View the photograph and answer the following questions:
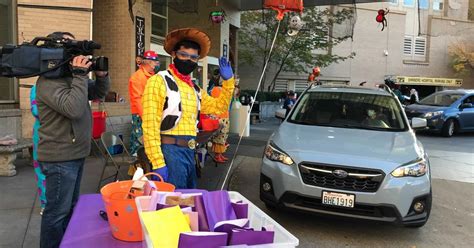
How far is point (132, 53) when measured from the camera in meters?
9.57

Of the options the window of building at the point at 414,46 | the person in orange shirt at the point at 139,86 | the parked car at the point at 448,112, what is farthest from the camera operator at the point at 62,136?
the window of building at the point at 414,46

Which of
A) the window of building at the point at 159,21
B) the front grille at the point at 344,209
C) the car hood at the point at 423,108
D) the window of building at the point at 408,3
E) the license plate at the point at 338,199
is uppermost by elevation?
the window of building at the point at 408,3

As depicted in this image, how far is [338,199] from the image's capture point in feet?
14.0

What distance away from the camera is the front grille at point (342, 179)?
4.26 metres

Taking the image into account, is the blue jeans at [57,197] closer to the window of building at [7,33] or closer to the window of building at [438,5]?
the window of building at [7,33]

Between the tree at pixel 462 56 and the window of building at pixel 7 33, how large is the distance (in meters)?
27.0

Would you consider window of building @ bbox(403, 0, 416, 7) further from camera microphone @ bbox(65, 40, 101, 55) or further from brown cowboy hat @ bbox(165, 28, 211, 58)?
camera microphone @ bbox(65, 40, 101, 55)

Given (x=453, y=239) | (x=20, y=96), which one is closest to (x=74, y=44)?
(x=453, y=239)

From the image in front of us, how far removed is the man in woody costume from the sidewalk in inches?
64.3

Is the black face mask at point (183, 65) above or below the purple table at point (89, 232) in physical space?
above

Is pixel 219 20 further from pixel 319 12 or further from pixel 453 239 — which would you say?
pixel 453 239

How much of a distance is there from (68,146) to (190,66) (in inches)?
43.1

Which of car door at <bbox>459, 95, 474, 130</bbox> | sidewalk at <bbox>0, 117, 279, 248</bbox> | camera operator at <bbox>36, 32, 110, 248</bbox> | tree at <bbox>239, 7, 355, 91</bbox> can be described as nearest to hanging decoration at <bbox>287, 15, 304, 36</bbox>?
sidewalk at <bbox>0, 117, 279, 248</bbox>

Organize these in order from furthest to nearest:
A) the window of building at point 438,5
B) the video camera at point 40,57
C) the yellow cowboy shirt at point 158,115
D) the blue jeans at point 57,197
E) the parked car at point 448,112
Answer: the window of building at point 438,5 → the parked car at point 448,112 → the yellow cowboy shirt at point 158,115 → the blue jeans at point 57,197 → the video camera at point 40,57
